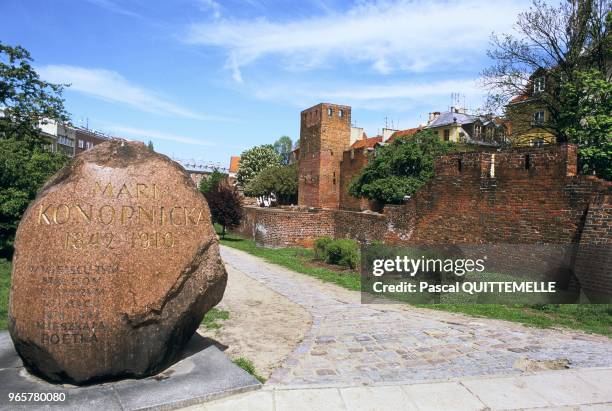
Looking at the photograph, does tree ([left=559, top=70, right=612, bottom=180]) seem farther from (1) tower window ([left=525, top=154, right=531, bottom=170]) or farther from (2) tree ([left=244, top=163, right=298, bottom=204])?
(2) tree ([left=244, top=163, right=298, bottom=204])

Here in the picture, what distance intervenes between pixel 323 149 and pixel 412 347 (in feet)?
96.3

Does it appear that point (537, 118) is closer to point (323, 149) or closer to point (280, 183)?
point (323, 149)

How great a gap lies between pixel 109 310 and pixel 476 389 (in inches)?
132

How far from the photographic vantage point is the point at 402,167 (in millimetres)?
24062

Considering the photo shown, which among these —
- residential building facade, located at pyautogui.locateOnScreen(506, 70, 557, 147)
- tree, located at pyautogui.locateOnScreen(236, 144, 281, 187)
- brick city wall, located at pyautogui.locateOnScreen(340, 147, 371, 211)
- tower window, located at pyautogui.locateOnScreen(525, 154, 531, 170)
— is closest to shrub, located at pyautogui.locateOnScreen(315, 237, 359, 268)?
tower window, located at pyautogui.locateOnScreen(525, 154, 531, 170)

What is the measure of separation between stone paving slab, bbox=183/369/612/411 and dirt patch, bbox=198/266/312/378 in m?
0.72

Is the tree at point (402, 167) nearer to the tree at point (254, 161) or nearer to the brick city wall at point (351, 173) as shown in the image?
the brick city wall at point (351, 173)

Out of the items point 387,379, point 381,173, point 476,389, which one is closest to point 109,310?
point 387,379

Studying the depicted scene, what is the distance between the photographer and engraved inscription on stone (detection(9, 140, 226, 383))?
394cm

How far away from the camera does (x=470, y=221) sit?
12062mm

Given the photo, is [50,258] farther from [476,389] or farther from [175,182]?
[476,389]

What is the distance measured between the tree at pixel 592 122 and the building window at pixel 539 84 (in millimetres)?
3339

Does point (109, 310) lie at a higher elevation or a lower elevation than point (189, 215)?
lower

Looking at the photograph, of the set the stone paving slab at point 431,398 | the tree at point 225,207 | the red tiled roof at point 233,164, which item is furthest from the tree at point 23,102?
the red tiled roof at point 233,164
